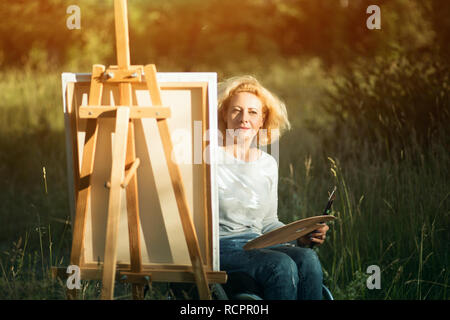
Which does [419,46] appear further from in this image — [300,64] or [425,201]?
[300,64]

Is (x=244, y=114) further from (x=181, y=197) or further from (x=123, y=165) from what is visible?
(x=123, y=165)

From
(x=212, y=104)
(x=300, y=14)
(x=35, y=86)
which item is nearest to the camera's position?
(x=212, y=104)

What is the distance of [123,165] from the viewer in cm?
215

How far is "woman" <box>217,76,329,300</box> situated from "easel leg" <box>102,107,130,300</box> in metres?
0.57

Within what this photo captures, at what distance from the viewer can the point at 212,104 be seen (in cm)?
224

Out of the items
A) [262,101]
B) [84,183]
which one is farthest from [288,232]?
[84,183]

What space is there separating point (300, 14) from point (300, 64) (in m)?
0.80

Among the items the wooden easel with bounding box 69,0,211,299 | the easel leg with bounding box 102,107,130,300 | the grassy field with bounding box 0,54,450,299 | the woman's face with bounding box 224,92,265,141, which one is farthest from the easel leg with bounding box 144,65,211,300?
the woman's face with bounding box 224,92,265,141

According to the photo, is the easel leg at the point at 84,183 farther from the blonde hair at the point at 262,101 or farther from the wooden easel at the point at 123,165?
the blonde hair at the point at 262,101

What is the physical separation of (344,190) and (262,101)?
61.6 inches

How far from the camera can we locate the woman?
243cm

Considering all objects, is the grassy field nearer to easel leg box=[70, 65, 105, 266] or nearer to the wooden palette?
easel leg box=[70, 65, 105, 266]

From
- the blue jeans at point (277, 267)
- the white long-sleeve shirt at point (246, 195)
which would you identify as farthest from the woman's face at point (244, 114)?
the blue jeans at point (277, 267)

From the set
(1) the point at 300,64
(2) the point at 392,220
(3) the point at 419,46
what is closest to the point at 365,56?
(3) the point at 419,46
